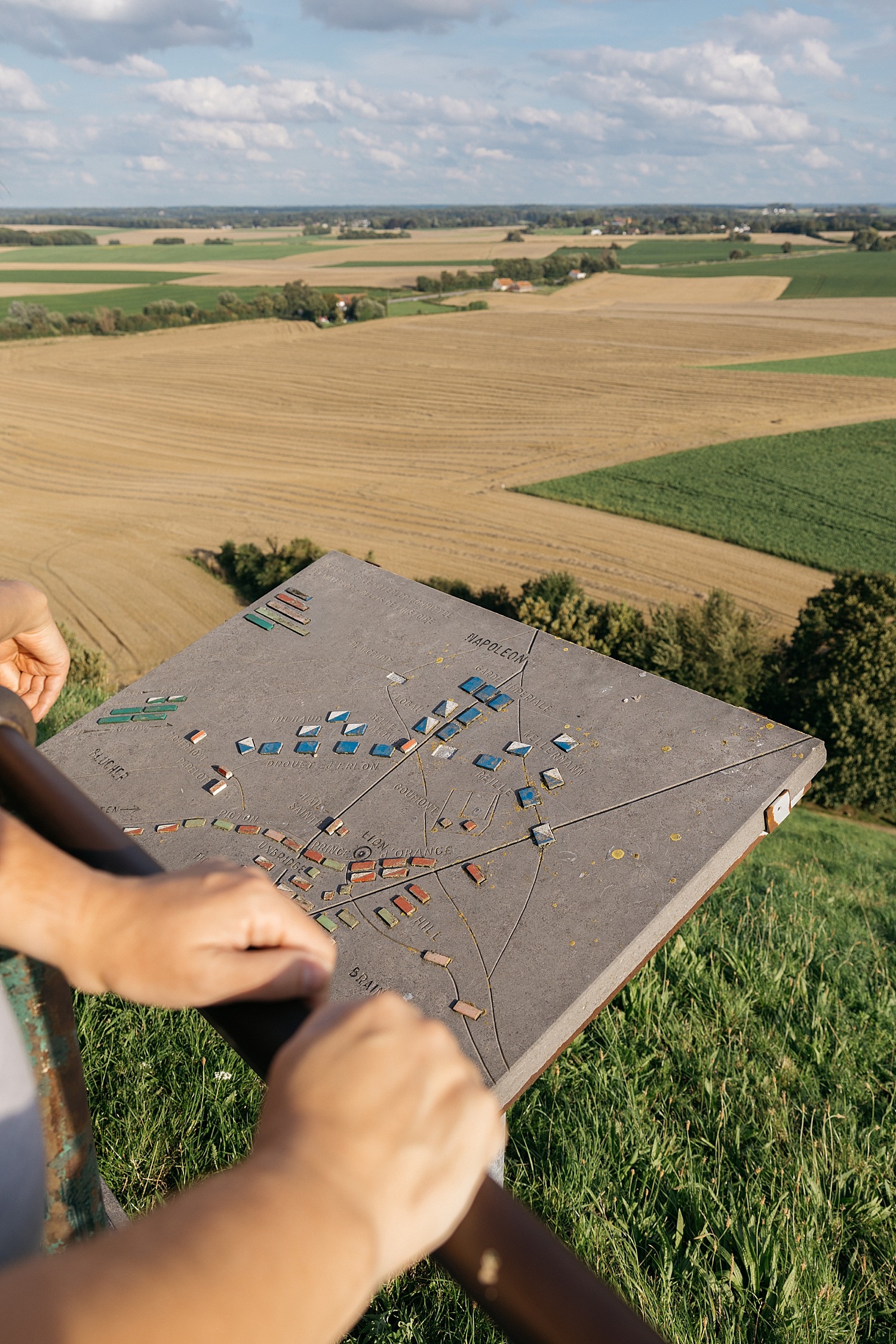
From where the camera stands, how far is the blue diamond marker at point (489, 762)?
432cm

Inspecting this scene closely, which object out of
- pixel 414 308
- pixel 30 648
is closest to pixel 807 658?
pixel 30 648

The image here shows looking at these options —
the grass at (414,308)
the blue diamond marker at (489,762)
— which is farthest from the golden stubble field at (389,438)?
the blue diamond marker at (489,762)

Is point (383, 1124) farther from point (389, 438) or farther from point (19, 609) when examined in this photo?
point (389, 438)

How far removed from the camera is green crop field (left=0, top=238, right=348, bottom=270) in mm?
100125

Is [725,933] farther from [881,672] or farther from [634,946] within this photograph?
[881,672]

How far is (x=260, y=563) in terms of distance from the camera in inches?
1022

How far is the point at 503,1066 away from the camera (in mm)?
3047

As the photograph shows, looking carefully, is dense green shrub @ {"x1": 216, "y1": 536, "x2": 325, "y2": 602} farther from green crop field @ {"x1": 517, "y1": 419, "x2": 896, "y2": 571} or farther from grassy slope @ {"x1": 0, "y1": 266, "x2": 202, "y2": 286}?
grassy slope @ {"x1": 0, "y1": 266, "x2": 202, "y2": 286}

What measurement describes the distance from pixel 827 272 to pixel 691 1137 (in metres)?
90.6

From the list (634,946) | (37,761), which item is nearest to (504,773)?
(634,946)

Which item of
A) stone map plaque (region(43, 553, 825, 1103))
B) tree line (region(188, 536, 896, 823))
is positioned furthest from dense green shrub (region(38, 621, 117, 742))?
tree line (region(188, 536, 896, 823))

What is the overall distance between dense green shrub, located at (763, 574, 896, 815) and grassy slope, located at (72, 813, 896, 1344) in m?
13.0

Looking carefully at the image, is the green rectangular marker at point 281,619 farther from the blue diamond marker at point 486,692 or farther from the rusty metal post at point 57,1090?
the rusty metal post at point 57,1090

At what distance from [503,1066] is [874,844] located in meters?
13.6
